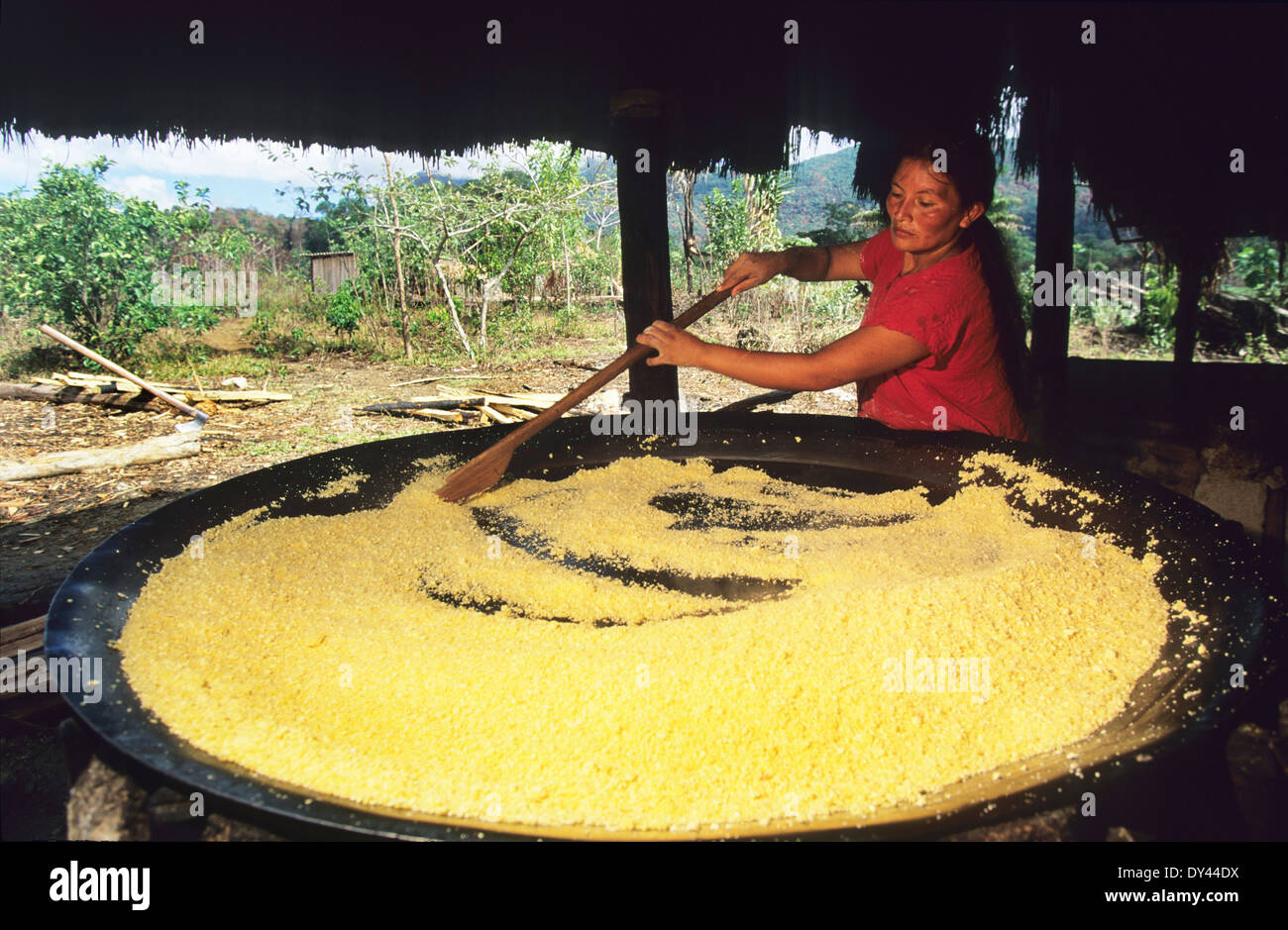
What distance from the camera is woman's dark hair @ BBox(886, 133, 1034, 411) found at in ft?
5.88

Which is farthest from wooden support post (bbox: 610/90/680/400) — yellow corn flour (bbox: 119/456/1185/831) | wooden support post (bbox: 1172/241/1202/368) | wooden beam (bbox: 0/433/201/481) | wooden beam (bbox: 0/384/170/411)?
wooden beam (bbox: 0/384/170/411)

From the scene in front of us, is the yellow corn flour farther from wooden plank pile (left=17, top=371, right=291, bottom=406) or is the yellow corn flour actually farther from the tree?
the tree

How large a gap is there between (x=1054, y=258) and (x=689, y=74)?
2.00 metres

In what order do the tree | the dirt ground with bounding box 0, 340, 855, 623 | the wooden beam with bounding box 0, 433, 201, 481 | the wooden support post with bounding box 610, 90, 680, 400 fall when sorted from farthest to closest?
the tree → the wooden beam with bounding box 0, 433, 201, 481 → the dirt ground with bounding box 0, 340, 855, 623 → the wooden support post with bounding box 610, 90, 680, 400

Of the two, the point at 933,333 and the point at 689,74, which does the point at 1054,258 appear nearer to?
the point at 689,74

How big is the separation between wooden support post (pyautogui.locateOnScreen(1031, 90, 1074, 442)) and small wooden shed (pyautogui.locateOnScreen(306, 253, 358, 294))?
991 cm

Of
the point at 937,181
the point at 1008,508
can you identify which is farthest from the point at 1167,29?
the point at 1008,508

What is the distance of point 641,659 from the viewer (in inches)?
39.8

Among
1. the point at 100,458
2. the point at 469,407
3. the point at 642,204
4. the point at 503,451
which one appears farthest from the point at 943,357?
the point at 100,458

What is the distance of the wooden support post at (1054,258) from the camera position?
3553mm

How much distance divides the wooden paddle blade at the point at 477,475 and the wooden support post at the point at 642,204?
1369mm

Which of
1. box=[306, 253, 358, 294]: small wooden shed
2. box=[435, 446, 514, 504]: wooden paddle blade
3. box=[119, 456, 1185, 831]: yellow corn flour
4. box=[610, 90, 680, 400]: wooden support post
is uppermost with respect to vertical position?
box=[306, 253, 358, 294]: small wooden shed

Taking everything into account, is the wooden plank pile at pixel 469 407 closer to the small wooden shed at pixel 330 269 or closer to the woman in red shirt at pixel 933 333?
the woman in red shirt at pixel 933 333
